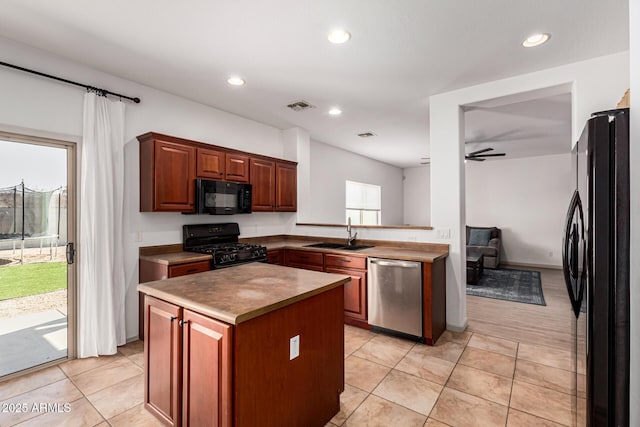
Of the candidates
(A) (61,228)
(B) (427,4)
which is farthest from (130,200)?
(B) (427,4)

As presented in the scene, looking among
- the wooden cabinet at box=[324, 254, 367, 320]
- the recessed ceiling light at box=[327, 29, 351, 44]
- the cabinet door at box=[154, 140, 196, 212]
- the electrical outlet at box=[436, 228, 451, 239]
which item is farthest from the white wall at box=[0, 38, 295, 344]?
the electrical outlet at box=[436, 228, 451, 239]

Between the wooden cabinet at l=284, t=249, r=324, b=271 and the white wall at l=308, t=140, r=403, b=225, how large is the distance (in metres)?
0.98

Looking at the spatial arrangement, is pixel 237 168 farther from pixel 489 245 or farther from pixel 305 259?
pixel 489 245

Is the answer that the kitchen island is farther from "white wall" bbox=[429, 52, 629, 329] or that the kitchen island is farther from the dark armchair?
the dark armchair

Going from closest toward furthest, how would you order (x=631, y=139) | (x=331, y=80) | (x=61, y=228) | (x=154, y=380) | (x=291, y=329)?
(x=631, y=139) < (x=291, y=329) < (x=154, y=380) < (x=61, y=228) < (x=331, y=80)

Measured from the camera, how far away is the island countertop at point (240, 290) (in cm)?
143

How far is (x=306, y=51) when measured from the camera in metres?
2.63

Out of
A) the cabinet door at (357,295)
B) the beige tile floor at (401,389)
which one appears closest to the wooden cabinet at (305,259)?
the cabinet door at (357,295)

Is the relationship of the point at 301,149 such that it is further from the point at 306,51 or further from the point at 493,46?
the point at 493,46

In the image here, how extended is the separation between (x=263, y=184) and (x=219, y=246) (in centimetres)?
107

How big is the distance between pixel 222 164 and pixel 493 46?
3000 mm

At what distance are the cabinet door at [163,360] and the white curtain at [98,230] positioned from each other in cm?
137

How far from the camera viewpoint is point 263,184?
14.2 feet

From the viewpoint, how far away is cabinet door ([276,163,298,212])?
457 cm
